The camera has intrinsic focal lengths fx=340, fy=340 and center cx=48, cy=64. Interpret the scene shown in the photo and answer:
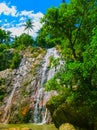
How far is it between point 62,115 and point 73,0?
11116 millimetres

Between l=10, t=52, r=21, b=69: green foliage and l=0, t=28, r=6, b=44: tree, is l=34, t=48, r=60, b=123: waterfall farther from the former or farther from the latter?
l=0, t=28, r=6, b=44: tree

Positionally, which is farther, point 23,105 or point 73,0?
point 23,105

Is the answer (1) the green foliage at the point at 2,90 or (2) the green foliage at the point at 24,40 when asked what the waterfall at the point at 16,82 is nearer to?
(1) the green foliage at the point at 2,90

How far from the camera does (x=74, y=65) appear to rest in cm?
2777

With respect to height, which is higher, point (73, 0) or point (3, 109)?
point (73, 0)

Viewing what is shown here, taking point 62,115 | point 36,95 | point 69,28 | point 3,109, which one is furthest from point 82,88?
point 3,109

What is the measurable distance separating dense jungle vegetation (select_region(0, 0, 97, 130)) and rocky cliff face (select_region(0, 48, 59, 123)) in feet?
49.9

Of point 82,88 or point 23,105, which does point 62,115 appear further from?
point 23,105

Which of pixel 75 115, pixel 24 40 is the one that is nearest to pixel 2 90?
pixel 75 115

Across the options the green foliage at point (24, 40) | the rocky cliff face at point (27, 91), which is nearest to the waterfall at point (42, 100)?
the rocky cliff face at point (27, 91)

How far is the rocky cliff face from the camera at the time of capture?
50.3 m

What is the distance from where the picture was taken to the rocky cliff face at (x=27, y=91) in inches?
1981

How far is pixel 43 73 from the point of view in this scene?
2249 inches

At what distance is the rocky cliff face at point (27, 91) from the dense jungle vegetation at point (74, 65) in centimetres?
1522
